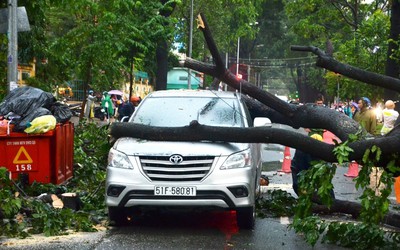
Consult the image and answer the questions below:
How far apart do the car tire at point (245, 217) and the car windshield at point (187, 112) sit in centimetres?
120

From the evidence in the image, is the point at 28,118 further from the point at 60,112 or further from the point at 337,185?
the point at 337,185

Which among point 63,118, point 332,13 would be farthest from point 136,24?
point 63,118

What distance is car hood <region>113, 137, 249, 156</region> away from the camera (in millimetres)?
8320

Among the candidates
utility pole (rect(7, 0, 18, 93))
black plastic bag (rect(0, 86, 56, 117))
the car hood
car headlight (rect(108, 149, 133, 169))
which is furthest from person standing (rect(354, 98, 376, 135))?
car headlight (rect(108, 149, 133, 169))

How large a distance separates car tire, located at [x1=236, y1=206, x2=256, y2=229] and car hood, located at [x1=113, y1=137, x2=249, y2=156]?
2.42ft

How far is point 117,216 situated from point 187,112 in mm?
1743

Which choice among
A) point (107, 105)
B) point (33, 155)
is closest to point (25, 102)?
point (33, 155)

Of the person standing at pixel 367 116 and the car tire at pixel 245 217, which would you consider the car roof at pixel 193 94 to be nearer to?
the car tire at pixel 245 217

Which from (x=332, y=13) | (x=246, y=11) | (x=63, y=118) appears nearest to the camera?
(x=63, y=118)

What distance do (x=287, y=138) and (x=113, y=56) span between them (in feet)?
57.2

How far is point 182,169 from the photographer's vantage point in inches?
326

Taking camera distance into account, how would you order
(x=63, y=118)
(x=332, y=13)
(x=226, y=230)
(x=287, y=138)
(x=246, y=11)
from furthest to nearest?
(x=246, y=11)
(x=332, y=13)
(x=63, y=118)
(x=226, y=230)
(x=287, y=138)

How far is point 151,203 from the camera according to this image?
823 cm

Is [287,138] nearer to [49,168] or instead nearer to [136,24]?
[49,168]
